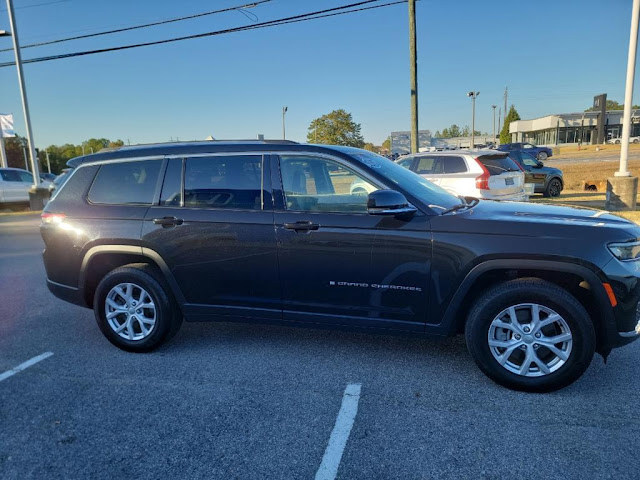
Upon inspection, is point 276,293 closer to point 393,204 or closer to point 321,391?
point 321,391

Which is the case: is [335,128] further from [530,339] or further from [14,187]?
[530,339]

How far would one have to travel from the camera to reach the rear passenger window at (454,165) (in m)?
9.58

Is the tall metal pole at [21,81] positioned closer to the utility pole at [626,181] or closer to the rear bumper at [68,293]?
the rear bumper at [68,293]

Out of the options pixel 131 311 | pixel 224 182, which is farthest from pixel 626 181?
pixel 131 311

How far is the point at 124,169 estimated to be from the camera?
13.4 ft

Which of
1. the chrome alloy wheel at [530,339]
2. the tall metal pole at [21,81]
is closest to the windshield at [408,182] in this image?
the chrome alloy wheel at [530,339]

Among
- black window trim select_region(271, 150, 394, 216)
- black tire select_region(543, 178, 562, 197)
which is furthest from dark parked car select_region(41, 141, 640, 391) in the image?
black tire select_region(543, 178, 562, 197)

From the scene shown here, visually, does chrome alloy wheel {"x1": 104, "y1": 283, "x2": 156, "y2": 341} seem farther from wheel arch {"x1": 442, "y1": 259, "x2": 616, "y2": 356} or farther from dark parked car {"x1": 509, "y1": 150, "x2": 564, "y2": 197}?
dark parked car {"x1": 509, "y1": 150, "x2": 564, "y2": 197}

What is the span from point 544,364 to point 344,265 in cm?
158

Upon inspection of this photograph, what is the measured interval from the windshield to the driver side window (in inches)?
6.9

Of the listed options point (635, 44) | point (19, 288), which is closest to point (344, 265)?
point (19, 288)

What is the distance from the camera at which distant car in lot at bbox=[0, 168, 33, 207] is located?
677 inches

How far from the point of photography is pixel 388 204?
3.17 m

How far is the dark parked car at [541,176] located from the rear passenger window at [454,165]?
18.2ft
